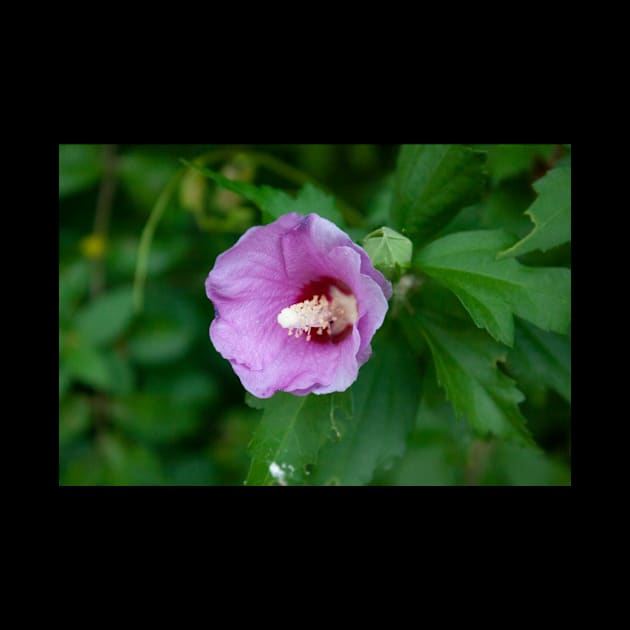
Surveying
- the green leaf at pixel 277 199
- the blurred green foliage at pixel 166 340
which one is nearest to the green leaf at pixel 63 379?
the blurred green foliage at pixel 166 340

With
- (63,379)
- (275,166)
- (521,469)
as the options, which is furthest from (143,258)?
(521,469)

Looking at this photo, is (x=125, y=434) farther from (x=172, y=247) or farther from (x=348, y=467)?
(x=348, y=467)

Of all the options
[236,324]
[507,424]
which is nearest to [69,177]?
[236,324]

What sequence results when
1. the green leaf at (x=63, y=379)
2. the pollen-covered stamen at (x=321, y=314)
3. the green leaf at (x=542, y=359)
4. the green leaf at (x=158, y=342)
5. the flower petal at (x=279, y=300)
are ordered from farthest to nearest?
the green leaf at (x=158, y=342) → the green leaf at (x=63, y=379) → the green leaf at (x=542, y=359) → the pollen-covered stamen at (x=321, y=314) → the flower petal at (x=279, y=300)

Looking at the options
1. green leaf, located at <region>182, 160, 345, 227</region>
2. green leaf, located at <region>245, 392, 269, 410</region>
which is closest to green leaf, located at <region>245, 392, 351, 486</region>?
green leaf, located at <region>245, 392, 269, 410</region>

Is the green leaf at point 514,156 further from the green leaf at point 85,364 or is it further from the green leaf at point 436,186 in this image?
the green leaf at point 85,364

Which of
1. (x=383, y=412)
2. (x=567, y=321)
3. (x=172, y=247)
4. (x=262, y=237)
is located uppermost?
(x=172, y=247)

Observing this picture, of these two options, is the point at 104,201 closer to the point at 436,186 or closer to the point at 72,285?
the point at 72,285
